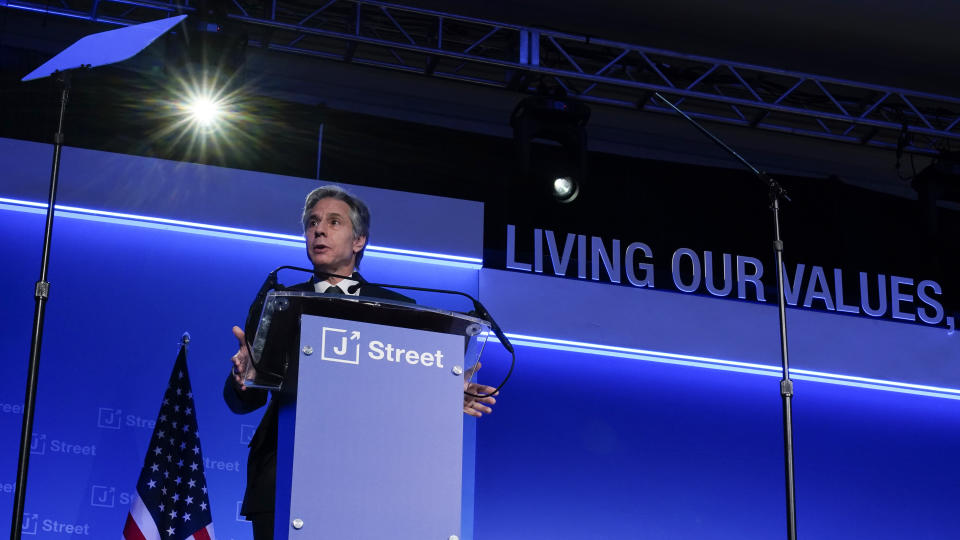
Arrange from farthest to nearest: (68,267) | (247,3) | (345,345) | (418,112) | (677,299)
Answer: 1. (418,112)
2. (677,299)
3. (247,3)
4. (68,267)
5. (345,345)

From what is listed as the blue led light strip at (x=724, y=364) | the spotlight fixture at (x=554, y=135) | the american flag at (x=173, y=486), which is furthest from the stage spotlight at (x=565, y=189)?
the american flag at (x=173, y=486)

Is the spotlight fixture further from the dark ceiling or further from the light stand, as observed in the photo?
the light stand

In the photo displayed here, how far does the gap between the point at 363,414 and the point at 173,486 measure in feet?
7.69

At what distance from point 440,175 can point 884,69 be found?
254cm

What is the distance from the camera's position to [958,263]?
Result: 632 cm

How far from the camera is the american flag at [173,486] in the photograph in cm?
397

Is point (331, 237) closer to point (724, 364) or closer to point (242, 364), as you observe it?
point (242, 364)

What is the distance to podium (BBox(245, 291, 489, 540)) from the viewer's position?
189 centimetres

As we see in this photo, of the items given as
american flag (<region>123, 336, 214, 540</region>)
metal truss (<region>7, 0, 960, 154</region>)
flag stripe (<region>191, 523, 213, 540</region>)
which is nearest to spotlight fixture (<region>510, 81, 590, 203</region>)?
metal truss (<region>7, 0, 960, 154</region>)

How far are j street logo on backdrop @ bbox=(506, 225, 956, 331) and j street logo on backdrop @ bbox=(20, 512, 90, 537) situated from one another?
2.26 meters

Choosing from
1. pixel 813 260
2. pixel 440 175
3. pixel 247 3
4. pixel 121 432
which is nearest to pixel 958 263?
pixel 813 260

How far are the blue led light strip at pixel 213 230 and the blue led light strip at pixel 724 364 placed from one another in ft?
1.53

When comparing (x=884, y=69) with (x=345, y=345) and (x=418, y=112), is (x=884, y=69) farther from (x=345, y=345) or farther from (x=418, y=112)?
(x=345, y=345)

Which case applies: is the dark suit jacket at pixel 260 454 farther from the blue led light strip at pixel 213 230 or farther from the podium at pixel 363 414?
the blue led light strip at pixel 213 230
